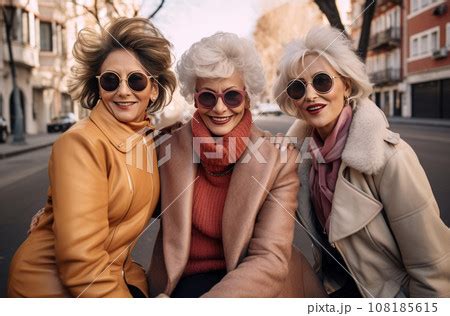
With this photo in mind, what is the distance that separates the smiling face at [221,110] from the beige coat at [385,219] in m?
0.41

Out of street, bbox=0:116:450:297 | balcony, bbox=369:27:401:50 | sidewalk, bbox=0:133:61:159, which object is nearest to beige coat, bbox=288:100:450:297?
street, bbox=0:116:450:297

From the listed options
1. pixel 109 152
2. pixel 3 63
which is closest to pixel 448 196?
pixel 109 152

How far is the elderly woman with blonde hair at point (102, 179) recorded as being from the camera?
1505 millimetres

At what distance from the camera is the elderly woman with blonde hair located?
1505 mm

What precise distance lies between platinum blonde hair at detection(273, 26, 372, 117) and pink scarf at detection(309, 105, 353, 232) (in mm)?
96

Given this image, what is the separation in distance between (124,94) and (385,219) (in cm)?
105

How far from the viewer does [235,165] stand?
1773 mm

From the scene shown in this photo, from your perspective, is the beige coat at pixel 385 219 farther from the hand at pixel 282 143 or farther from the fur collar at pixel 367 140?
the hand at pixel 282 143

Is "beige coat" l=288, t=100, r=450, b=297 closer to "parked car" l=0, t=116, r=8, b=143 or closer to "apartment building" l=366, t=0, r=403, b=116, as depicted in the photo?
"apartment building" l=366, t=0, r=403, b=116

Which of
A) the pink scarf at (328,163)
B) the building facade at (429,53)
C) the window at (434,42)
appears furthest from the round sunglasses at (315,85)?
the window at (434,42)
